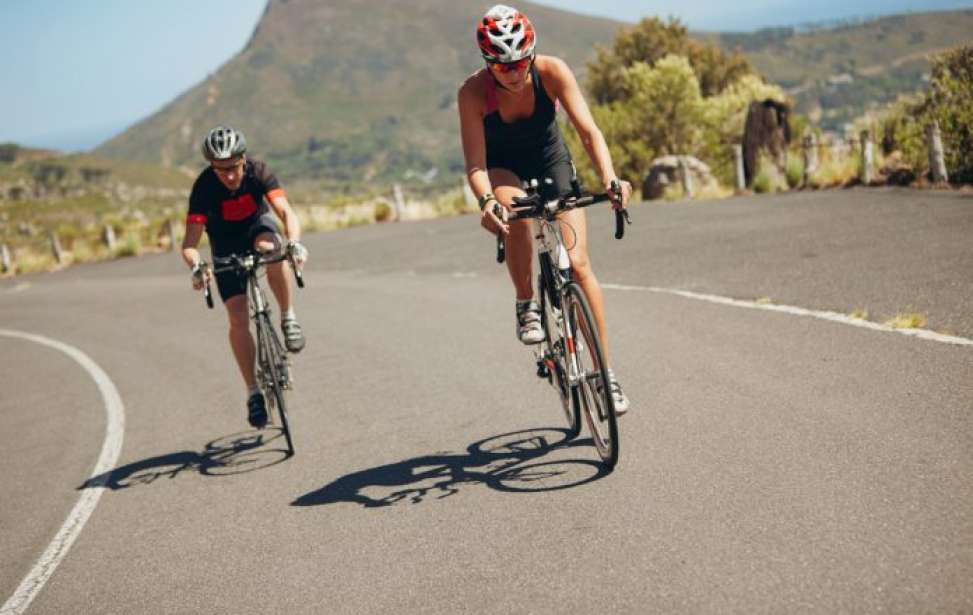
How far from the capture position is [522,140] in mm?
5555

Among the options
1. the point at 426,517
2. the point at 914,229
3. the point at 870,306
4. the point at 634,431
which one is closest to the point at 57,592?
the point at 426,517

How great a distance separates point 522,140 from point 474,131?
421 mm

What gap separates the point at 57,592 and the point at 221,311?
1131 centimetres

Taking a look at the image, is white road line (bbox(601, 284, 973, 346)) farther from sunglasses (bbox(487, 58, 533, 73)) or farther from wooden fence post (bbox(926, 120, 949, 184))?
wooden fence post (bbox(926, 120, 949, 184))

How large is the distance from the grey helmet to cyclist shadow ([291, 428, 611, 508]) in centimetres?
232

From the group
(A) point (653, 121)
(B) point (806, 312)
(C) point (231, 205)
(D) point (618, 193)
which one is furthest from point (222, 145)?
(A) point (653, 121)

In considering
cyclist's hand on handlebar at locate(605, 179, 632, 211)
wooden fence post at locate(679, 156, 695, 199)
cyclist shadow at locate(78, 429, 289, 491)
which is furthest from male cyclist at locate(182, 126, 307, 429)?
wooden fence post at locate(679, 156, 695, 199)

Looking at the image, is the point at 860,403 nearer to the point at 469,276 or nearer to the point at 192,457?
the point at 192,457

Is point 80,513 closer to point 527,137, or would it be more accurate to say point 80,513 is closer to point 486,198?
point 486,198

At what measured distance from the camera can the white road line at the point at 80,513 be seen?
4945 mm

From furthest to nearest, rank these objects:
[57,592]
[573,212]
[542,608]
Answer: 1. [573,212]
2. [57,592]
3. [542,608]

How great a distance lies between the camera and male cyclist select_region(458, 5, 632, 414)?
489 cm

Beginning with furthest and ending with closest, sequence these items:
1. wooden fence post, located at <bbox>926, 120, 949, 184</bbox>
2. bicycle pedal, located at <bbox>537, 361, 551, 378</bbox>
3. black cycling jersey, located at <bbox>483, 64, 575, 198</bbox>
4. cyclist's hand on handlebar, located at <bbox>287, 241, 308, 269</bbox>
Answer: wooden fence post, located at <bbox>926, 120, 949, 184</bbox>
cyclist's hand on handlebar, located at <bbox>287, 241, 308, 269</bbox>
bicycle pedal, located at <bbox>537, 361, 551, 378</bbox>
black cycling jersey, located at <bbox>483, 64, 575, 198</bbox>

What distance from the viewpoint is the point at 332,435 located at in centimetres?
705
